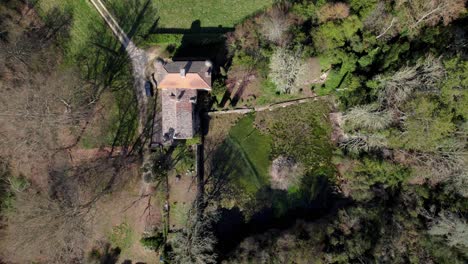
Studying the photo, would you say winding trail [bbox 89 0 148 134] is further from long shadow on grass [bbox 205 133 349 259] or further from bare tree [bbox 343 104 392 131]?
bare tree [bbox 343 104 392 131]

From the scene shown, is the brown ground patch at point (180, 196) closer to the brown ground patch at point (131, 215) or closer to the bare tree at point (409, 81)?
the brown ground patch at point (131, 215)

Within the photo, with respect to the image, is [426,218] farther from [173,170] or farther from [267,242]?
[173,170]

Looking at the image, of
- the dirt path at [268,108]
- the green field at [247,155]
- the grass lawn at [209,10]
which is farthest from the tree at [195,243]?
the grass lawn at [209,10]

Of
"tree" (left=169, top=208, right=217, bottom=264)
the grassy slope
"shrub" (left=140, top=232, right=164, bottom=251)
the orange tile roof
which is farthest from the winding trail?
"tree" (left=169, top=208, right=217, bottom=264)

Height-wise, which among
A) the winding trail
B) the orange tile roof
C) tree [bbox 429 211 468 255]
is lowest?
tree [bbox 429 211 468 255]

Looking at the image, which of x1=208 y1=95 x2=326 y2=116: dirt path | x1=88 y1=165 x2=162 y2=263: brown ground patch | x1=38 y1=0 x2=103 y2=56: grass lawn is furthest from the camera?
x1=38 y1=0 x2=103 y2=56: grass lawn

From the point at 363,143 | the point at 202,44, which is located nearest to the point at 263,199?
the point at 363,143

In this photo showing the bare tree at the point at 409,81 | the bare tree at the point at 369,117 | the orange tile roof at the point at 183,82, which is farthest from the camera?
the orange tile roof at the point at 183,82
